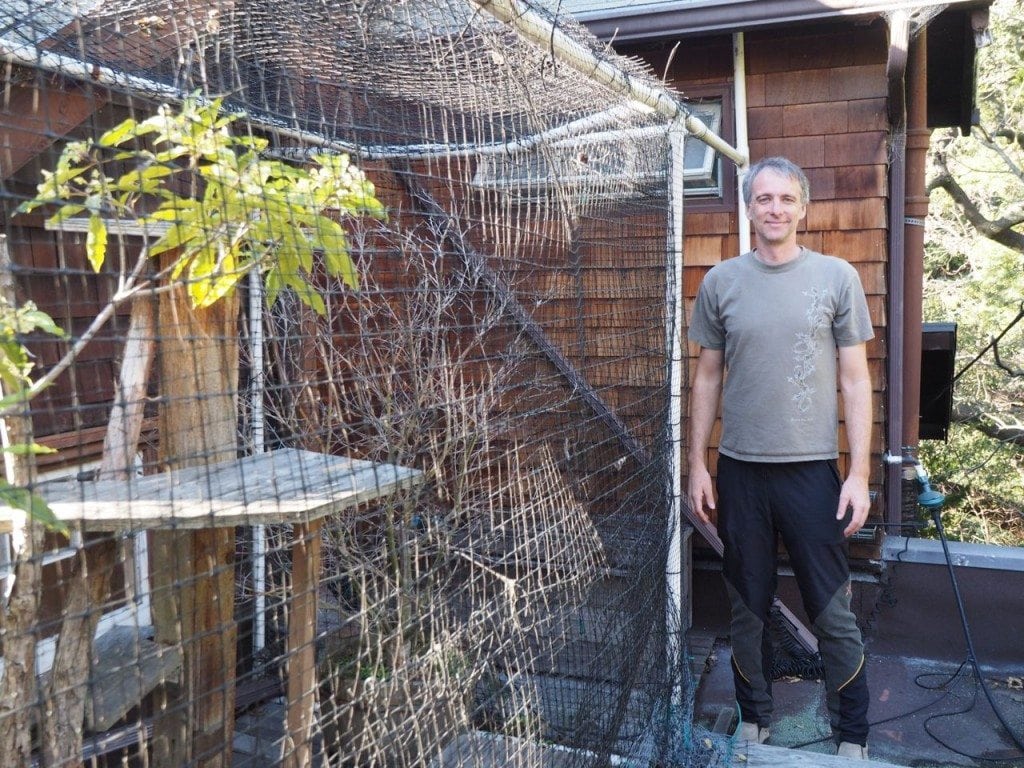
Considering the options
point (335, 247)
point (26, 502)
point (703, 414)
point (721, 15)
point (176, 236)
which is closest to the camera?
point (26, 502)

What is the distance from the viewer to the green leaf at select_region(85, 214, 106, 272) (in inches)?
56.3

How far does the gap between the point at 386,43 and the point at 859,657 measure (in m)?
2.30

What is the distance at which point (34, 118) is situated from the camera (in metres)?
1.87

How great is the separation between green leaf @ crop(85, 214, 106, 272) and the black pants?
2101mm

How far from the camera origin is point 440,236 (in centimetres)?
331

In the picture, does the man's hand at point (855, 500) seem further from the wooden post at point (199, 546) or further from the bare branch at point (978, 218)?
the bare branch at point (978, 218)

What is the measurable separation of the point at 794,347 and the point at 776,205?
0.45 m

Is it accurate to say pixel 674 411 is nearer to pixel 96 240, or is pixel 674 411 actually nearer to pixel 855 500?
pixel 855 500

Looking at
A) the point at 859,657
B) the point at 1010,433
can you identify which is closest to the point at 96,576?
the point at 859,657

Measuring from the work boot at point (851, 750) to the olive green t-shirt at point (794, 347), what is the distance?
36.2 inches

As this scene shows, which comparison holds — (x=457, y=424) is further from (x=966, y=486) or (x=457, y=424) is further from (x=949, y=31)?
(x=966, y=486)

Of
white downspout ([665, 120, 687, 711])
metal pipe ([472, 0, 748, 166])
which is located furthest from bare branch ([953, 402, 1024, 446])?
metal pipe ([472, 0, 748, 166])

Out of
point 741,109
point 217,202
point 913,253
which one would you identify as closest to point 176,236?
point 217,202

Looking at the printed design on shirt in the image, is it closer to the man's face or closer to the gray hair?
the man's face
